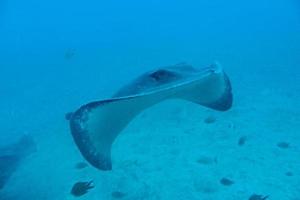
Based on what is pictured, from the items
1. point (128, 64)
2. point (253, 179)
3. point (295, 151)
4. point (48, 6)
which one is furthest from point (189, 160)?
point (48, 6)

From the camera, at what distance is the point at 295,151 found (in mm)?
8039

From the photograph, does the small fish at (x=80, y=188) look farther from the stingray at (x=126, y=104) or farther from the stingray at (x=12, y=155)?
the stingray at (x=126, y=104)

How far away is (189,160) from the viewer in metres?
8.13

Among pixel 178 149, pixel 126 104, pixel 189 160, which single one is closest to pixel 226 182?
pixel 189 160

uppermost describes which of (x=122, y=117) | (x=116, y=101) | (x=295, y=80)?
(x=116, y=101)

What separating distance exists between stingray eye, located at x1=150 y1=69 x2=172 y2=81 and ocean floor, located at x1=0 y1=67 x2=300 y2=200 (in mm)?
3121

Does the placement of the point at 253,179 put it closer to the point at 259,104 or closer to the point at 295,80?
the point at 259,104

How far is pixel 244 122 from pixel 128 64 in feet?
48.1

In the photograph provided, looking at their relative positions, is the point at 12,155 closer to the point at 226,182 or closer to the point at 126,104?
the point at 226,182

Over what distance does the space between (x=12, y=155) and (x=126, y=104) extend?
626cm

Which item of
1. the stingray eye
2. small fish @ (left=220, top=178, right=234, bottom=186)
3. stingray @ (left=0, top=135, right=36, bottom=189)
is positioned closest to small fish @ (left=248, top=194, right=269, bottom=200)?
small fish @ (left=220, top=178, right=234, bottom=186)

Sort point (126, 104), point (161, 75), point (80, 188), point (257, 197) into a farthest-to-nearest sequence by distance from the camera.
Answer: point (80, 188), point (257, 197), point (161, 75), point (126, 104)

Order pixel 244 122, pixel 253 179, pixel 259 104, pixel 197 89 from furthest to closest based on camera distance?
1. pixel 259 104
2. pixel 244 122
3. pixel 253 179
4. pixel 197 89

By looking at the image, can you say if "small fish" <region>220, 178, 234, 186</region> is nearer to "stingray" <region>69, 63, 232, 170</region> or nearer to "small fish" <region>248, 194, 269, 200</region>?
"small fish" <region>248, 194, 269, 200</region>
